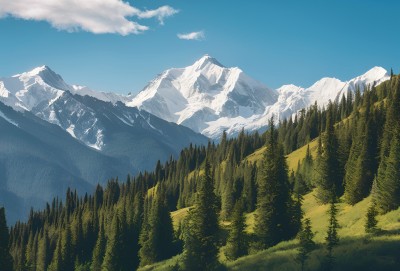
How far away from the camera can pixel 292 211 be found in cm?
8556

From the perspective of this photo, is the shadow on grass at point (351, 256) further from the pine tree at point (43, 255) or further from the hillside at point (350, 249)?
the pine tree at point (43, 255)

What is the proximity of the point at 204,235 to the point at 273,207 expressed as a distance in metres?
10.9

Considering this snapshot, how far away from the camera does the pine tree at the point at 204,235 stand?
3223 inches

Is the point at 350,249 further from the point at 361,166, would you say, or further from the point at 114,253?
the point at 114,253

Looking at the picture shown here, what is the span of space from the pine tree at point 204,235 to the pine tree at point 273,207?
6.92 meters

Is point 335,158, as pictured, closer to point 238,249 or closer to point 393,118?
point 393,118

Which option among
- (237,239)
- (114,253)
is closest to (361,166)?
(237,239)

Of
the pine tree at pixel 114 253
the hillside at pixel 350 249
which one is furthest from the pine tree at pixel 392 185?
the pine tree at pixel 114 253

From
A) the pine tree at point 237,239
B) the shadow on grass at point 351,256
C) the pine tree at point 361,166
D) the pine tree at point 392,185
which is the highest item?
the pine tree at point 361,166

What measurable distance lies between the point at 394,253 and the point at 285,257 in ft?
47.8

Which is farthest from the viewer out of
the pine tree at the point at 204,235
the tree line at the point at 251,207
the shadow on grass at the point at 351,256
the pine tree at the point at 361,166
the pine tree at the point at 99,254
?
the pine tree at the point at 99,254

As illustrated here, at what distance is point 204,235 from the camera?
82688 mm

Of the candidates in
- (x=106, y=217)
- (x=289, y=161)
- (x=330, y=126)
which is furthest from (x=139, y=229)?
(x=289, y=161)

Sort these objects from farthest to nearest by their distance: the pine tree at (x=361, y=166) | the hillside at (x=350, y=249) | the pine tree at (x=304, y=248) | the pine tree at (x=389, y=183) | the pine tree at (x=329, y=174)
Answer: the pine tree at (x=329, y=174)
the pine tree at (x=361, y=166)
the pine tree at (x=389, y=183)
the pine tree at (x=304, y=248)
the hillside at (x=350, y=249)
